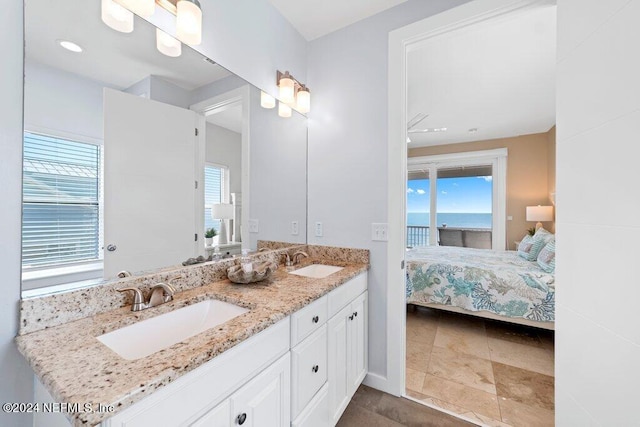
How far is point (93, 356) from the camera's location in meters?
0.68

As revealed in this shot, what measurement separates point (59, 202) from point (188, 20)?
0.96 meters

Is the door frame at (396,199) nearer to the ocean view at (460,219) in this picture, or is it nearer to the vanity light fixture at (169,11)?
the vanity light fixture at (169,11)

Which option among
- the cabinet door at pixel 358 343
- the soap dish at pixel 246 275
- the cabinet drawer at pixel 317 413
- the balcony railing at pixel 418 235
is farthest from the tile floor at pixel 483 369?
the balcony railing at pixel 418 235

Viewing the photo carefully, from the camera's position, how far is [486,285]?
2.65m

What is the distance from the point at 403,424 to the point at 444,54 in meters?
2.86

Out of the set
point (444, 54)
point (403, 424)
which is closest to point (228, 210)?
point (403, 424)

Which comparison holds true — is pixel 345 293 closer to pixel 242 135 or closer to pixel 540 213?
pixel 242 135

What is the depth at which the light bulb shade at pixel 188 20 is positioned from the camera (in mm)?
1185

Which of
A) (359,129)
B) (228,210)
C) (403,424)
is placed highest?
(359,129)

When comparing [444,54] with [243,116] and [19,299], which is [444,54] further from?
[19,299]

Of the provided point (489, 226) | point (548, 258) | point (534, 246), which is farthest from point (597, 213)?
point (489, 226)

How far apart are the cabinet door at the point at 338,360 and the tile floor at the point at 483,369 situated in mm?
608

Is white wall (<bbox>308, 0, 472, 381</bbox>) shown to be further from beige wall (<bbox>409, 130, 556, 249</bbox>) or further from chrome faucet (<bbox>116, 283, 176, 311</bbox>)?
beige wall (<bbox>409, 130, 556, 249</bbox>)

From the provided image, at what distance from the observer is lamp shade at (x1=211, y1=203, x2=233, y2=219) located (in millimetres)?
1470
